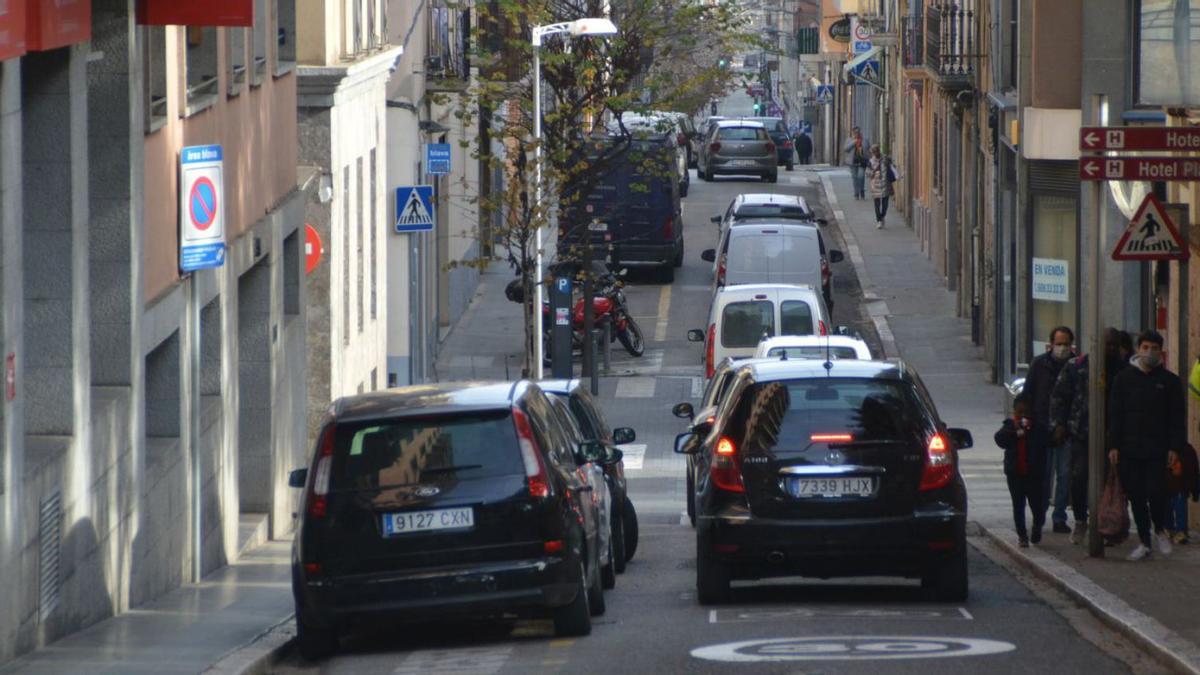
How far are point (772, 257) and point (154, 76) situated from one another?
21.7m

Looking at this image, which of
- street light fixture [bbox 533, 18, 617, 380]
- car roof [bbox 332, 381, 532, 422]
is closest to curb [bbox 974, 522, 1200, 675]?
car roof [bbox 332, 381, 532, 422]

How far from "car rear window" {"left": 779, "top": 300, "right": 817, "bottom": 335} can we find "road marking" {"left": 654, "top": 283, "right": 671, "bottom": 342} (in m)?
7.61

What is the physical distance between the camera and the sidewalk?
12289 millimetres

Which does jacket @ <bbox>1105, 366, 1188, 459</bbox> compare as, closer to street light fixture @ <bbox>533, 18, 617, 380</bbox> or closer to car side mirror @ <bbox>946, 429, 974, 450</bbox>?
car side mirror @ <bbox>946, 429, 974, 450</bbox>

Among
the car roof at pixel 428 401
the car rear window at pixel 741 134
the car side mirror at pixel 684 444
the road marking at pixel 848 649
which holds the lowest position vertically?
the road marking at pixel 848 649

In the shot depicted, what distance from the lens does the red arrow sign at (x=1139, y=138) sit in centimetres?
1448

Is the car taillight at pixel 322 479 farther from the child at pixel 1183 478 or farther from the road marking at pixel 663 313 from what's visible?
the road marking at pixel 663 313

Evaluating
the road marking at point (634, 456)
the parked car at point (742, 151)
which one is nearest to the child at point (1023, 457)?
the road marking at point (634, 456)

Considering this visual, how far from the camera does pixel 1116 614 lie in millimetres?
12242

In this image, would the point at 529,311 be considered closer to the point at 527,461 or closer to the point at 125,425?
the point at 125,425

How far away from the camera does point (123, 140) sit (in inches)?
567

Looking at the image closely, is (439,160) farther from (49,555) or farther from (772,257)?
(49,555)

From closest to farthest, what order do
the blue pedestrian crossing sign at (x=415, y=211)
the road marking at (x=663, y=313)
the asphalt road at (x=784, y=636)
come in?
the asphalt road at (x=784, y=636) → the blue pedestrian crossing sign at (x=415, y=211) → the road marking at (x=663, y=313)

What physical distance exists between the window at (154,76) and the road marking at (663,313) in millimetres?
22284
